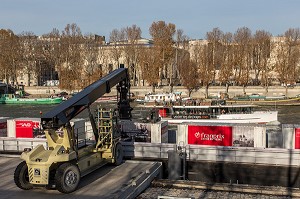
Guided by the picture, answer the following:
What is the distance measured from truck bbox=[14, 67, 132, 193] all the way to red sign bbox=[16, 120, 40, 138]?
8.78 metres

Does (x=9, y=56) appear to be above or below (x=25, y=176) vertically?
above

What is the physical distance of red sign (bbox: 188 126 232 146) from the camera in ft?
Answer: 64.4

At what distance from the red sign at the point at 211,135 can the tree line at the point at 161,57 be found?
49.9 meters

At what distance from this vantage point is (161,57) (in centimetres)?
7456

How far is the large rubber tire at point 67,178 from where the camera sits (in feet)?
37.7

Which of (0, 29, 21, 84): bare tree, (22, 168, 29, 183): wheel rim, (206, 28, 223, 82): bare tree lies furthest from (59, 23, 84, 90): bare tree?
(22, 168, 29, 183): wheel rim

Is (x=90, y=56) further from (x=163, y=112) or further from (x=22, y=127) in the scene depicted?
(x=22, y=127)

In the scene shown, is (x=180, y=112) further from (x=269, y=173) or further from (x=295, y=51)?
(x=295, y=51)

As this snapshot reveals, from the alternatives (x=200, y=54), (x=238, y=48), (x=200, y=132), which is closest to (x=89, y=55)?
(x=200, y=54)

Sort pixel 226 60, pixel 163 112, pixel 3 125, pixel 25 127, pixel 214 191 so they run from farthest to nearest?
1. pixel 226 60
2. pixel 163 112
3. pixel 3 125
4. pixel 25 127
5. pixel 214 191

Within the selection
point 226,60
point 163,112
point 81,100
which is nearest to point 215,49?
point 226,60

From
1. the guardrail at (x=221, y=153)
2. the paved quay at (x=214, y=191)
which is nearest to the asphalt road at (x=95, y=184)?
the paved quay at (x=214, y=191)

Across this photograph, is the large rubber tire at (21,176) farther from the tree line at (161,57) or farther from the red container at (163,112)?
A: the tree line at (161,57)

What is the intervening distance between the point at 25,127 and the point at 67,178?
11486 mm
